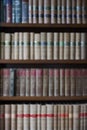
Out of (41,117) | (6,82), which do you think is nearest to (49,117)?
(41,117)

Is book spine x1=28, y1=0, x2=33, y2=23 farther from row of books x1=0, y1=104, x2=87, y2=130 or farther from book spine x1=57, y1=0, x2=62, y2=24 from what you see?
row of books x1=0, y1=104, x2=87, y2=130

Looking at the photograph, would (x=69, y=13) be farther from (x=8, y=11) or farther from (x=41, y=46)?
(x=8, y=11)

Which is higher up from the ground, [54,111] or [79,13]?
[79,13]

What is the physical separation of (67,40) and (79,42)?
0.25 feet

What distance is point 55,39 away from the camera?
4.66 feet

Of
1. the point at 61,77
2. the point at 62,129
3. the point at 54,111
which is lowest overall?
the point at 62,129

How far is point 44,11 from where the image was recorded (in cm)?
142

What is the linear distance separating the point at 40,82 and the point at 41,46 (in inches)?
8.6

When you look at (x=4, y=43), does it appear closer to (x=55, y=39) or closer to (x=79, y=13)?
(x=55, y=39)

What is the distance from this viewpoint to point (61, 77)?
1.42 m

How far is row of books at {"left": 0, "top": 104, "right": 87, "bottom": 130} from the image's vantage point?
1.40 metres

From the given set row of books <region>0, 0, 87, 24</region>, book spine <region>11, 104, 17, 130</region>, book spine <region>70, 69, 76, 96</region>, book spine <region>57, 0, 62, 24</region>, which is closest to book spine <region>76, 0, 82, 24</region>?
row of books <region>0, 0, 87, 24</region>

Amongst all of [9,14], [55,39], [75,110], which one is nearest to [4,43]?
[9,14]

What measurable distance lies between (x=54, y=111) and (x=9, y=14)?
2.13ft
